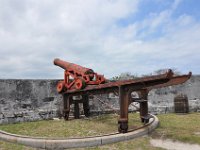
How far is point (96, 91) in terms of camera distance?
7.66 meters

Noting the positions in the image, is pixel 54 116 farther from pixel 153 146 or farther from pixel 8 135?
pixel 153 146

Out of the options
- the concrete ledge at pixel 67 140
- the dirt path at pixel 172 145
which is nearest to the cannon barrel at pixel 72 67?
the concrete ledge at pixel 67 140

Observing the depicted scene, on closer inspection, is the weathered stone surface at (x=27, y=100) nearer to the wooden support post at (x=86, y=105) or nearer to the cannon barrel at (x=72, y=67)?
the cannon barrel at (x=72, y=67)

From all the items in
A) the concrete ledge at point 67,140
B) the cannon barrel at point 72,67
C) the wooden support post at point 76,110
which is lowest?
the concrete ledge at point 67,140

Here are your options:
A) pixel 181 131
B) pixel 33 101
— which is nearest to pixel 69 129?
pixel 33 101

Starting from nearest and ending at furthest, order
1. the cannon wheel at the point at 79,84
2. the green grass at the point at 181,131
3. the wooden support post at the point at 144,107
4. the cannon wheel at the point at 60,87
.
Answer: the green grass at the point at 181,131 → the wooden support post at the point at 144,107 → the cannon wheel at the point at 79,84 → the cannon wheel at the point at 60,87

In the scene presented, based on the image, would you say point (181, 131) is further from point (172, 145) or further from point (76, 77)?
point (76, 77)

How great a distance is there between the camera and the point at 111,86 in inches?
270

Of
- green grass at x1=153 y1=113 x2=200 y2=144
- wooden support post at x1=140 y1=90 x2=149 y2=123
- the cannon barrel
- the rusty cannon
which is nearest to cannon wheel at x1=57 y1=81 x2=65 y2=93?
the rusty cannon

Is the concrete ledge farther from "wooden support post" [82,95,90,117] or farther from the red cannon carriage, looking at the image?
"wooden support post" [82,95,90,117]

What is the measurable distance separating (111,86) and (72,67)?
213cm

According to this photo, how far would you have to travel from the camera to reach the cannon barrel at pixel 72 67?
8124 mm

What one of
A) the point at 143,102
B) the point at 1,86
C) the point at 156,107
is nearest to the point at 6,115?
the point at 1,86

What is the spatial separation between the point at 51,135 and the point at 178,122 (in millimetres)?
4138
